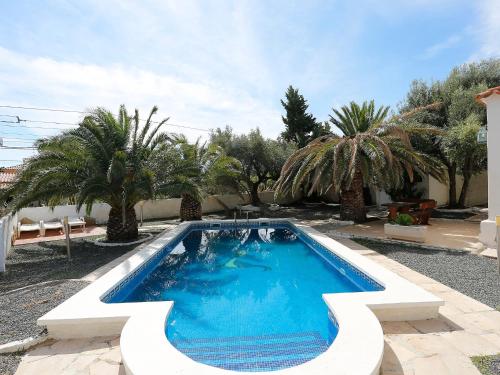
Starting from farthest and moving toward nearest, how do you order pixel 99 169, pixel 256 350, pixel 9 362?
pixel 99 169, pixel 256 350, pixel 9 362

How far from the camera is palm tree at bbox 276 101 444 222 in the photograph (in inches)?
447

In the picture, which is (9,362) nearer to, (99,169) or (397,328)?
(397,328)

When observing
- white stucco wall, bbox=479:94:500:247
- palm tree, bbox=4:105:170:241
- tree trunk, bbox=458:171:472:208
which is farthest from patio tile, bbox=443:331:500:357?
tree trunk, bbox=458:171:472:208

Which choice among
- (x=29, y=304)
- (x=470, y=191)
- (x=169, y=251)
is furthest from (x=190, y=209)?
(x=470, y=191)

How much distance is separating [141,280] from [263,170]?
1443 centimetres

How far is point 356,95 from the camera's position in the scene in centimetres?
1529

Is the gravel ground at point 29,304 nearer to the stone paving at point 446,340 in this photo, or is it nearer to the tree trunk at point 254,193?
the stone paving at point 446,340

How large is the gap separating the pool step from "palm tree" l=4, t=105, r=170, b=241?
6599 mm

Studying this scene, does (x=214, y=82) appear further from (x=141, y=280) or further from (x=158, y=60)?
(x=141, y=280)

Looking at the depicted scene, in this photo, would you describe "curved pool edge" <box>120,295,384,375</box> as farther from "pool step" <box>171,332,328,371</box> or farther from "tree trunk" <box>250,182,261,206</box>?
"tree trunk" <box>250,182,261,206</box>

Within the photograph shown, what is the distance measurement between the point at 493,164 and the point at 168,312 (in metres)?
9.08

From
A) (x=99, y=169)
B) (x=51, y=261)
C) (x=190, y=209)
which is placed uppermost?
(x=99, y=169)

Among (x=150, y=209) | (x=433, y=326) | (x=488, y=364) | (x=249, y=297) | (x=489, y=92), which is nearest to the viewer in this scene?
(x=488, y=364)

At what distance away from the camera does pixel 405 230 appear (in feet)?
31.1
